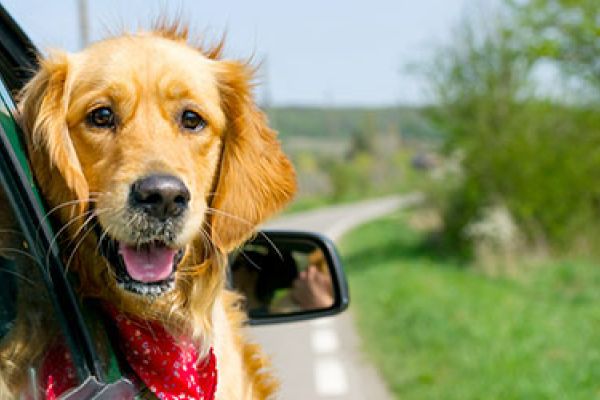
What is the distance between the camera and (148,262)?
99.3 inches

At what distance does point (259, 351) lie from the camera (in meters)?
3.13

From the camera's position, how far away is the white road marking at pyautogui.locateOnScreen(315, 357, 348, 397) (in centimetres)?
918

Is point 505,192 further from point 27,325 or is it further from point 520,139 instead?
point 27,325

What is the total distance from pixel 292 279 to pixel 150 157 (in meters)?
1.27

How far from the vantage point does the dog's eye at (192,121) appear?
2879 millimetres

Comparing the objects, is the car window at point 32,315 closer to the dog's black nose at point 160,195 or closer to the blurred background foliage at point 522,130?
the dog's black nose at point 160,195

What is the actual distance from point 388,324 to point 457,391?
4.34 m

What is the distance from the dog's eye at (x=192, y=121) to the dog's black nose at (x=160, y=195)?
0.41 m

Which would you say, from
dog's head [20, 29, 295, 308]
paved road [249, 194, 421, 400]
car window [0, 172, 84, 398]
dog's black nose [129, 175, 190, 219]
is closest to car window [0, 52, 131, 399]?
car window [0, 172, 84, 398]

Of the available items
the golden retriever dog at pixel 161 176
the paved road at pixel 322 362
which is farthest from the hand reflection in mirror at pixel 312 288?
the paved road at pixel 322 362

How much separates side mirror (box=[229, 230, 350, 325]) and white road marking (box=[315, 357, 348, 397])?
17.7 feet

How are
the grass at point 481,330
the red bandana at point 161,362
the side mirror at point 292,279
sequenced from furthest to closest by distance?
the grass at point 481,330 < the side mirror at point 292,279 < the red bandana at point 161,362

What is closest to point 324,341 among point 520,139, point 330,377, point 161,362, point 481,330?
point 481,330

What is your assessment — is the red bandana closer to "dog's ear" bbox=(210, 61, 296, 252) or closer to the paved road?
"dog's ear" bbox=(210, 61, 296, 252)
